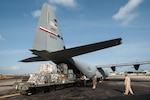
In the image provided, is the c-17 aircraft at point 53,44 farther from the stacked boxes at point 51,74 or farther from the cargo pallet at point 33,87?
the cargo pallet at point 33,87

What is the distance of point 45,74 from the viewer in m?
15.9

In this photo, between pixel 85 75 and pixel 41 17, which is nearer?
pixel 41 17

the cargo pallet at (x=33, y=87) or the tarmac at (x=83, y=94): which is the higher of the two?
the cargo pallet at (x=33, y=87)

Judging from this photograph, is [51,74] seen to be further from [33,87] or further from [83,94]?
[83,94]

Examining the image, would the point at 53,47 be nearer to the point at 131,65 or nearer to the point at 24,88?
the point at 24,88

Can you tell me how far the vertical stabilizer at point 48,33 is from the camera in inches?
647

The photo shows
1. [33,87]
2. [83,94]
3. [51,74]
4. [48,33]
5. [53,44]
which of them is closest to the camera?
[33,87]

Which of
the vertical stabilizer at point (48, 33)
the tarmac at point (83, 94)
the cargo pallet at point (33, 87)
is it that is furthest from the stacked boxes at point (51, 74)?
the vertical stabilizer at point (48, 33)

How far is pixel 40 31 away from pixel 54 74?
4516 mm

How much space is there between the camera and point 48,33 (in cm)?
1770

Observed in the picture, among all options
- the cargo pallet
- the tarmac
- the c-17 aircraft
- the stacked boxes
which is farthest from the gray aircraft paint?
the tarmac

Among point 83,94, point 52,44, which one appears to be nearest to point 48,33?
point 52,44

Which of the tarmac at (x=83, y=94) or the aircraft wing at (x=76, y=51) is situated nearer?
the tarmac at (x=83, y=94)

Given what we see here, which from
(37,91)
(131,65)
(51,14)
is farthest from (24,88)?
(131,65)
